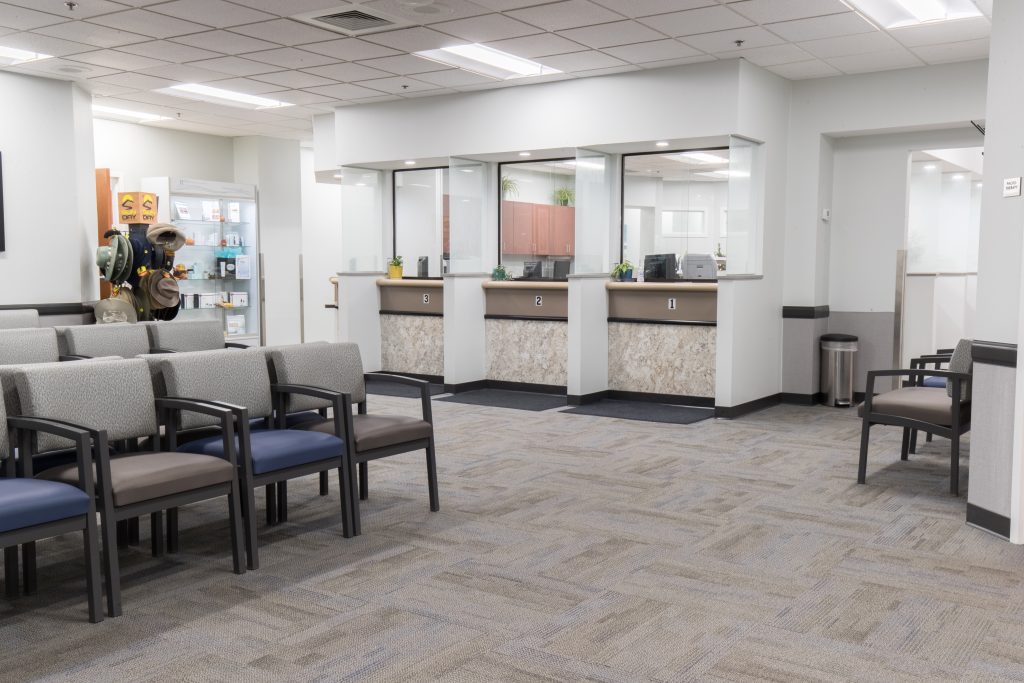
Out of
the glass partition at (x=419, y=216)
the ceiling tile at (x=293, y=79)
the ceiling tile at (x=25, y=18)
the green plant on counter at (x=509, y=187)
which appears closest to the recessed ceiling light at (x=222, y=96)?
the ceiling tile at (x=293, y=79)

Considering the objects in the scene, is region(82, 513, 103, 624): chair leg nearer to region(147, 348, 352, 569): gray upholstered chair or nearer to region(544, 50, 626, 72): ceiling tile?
region(147, 348, 352, 569): gray upholstered chair

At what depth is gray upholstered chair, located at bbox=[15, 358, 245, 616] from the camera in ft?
10.4

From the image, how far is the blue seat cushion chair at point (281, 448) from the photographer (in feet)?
12.3

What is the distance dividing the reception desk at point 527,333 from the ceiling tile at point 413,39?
253 cm

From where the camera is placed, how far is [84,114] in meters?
8.44

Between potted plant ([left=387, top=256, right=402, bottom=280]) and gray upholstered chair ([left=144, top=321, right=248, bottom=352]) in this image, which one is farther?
potted plant ([left=387, top=256, right=402, bottom=280])

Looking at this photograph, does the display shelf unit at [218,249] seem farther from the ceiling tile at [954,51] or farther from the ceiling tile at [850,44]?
the ceiling tile at [954,51]

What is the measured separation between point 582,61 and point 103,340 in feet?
13.5

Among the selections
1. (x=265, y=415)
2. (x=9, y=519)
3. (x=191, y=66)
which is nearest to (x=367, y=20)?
(x=191, y=66)

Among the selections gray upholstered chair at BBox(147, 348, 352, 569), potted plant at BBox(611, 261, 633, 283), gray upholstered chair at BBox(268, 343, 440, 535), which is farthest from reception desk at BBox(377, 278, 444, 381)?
gray upholstered chair at BBox(147, 348, 352, 569)

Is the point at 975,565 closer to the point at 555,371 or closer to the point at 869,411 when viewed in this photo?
the point at 869,411

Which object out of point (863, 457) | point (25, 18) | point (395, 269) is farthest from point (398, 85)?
point (863, 457)

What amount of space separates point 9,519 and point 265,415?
1514 mm

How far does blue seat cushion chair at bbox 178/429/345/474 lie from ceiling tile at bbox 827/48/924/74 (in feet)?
17.4
